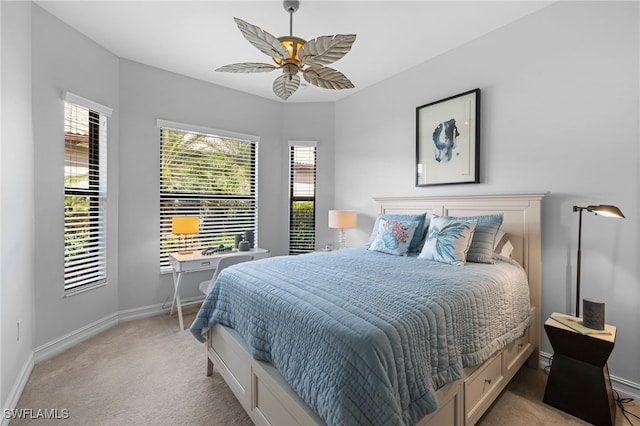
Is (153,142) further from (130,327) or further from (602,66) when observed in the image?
(602,66)

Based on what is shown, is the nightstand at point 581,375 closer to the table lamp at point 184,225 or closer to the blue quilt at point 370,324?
the blue quilt at point 370,324

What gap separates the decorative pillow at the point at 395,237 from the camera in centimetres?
263

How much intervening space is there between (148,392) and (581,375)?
2807 millimetres

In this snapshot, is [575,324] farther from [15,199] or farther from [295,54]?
[15,199]

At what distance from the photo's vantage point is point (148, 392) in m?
1.94

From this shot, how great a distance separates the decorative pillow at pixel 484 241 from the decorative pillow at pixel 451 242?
0.07 m

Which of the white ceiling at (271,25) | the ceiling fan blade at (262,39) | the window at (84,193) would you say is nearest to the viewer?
the ceiling fan blade at (262,39)

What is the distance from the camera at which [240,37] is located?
2.72 metres

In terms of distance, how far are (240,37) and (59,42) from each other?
1578 mm

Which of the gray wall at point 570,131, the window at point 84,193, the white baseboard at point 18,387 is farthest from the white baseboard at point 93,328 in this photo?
the gray wall at point 570,131

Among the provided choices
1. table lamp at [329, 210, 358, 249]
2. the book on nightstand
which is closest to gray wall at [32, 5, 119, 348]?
table lamp at [329, 210, 358, 249]

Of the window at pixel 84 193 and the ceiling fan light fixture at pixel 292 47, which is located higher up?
the ceiling fan light fixture at pixel 292 47

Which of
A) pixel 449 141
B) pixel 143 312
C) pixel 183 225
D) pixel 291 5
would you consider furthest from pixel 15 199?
pixel 449 141

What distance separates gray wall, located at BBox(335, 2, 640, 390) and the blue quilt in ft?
1.67
